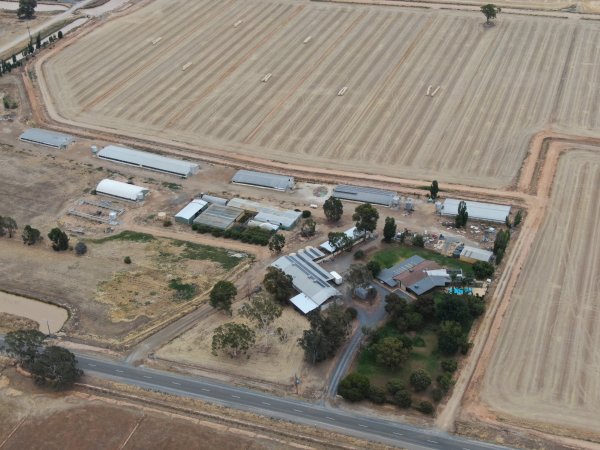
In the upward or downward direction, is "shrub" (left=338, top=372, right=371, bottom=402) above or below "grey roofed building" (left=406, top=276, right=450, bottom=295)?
below

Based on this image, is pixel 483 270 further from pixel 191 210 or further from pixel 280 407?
pixel 191 210

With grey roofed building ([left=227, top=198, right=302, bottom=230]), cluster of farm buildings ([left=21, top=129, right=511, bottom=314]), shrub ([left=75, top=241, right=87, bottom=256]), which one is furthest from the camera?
grey roofed building ([left=227, top=198, right=302, bottom=230])

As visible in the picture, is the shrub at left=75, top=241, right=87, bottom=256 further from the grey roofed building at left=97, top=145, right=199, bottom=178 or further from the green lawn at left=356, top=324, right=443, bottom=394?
the green lawn at left=356, top=324, right=443, bottom=394

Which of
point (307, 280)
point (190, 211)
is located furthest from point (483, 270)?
point (190, 211)

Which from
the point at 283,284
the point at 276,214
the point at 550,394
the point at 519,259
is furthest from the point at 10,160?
the point at 550,394

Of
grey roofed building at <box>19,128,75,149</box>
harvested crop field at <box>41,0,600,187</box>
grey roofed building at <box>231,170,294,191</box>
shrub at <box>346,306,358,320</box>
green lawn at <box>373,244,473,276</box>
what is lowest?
shrub at <box>346,306,358,320</box>

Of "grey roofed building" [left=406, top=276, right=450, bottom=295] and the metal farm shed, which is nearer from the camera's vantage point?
"grey roofed building" [left=406, top=276, right=450, bottom=295]

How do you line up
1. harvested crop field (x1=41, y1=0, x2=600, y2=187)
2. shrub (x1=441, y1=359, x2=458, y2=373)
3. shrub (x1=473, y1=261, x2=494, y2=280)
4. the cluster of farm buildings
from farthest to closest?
harvested crop field (x1=41, y1=0, x2=600, y2=187) → shrub (x1=473, y1=261, x2=494, y2=280) → the cluster of farm buildings → shrub (x1=441, y1=359, x2=458, y2=373)

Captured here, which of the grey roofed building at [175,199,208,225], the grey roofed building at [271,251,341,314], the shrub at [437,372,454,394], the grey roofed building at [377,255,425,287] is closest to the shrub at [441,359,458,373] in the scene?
the shrub at [437,372,454,394]
